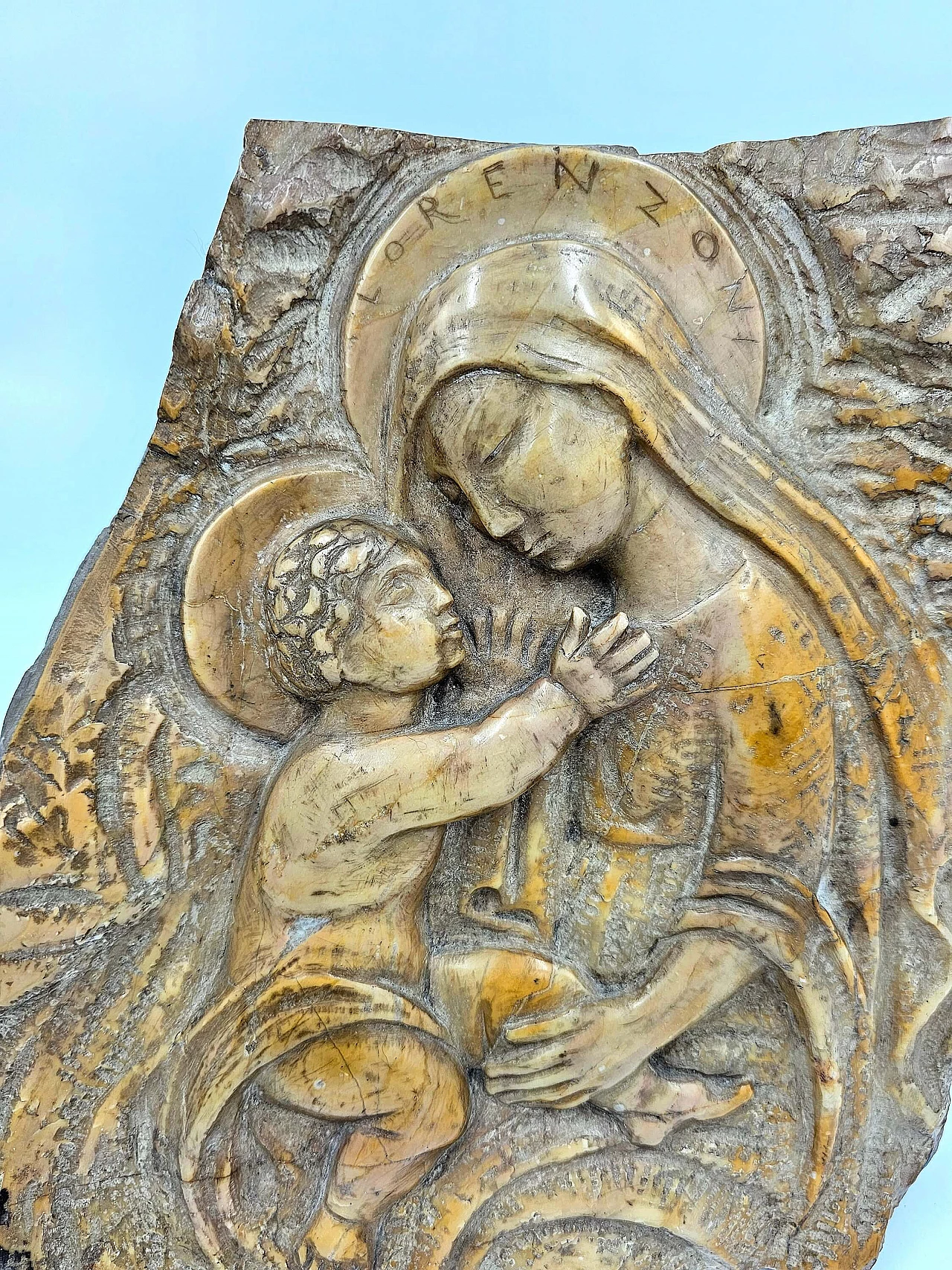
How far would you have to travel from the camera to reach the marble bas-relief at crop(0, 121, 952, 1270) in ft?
5.74

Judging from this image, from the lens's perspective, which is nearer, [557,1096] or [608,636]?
[608,636]

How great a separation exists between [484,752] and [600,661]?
0.27 metres

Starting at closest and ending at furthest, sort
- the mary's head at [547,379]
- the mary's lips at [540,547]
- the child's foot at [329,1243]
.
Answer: the mary's head at [547,379], the mary's lips at [540,547], the child's foot at [329,1243]

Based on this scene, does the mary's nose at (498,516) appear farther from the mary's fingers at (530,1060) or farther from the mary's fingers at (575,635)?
the mary's fingers at (530,1060)

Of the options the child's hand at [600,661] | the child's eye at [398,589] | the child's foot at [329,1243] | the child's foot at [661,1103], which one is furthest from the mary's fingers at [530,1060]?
the child's eye at [398,589]

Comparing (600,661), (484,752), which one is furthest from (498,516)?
(484,752)

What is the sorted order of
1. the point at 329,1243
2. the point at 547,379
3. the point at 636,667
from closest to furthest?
the point at 547,379, the point at 636,667, the point at 329,1243

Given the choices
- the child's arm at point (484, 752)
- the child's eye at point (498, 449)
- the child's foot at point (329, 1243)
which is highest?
the child's eye at point (498, 449)

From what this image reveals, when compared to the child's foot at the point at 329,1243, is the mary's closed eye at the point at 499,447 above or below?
above

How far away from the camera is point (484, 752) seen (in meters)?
1.80

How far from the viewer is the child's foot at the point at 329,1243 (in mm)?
1886

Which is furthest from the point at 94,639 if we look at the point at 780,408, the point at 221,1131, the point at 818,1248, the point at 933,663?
the point at 818,1248

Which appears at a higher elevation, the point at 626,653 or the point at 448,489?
the point at 448,489

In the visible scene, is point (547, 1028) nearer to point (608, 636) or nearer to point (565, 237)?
point (608, 636)
